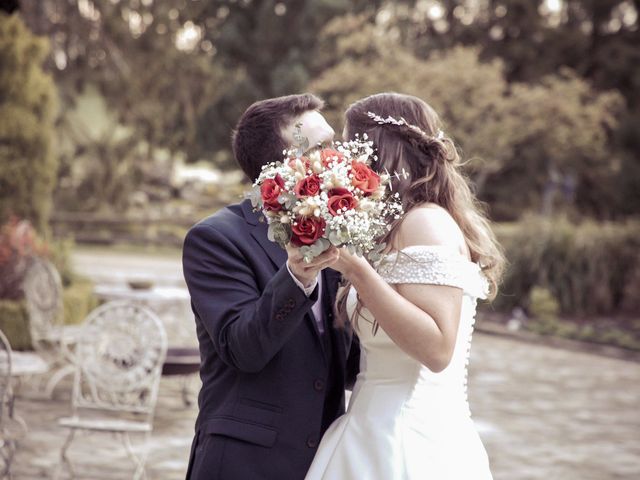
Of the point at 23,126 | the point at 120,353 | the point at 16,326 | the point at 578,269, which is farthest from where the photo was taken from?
the point at 578,269

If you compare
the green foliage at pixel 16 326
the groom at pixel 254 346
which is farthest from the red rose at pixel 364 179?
the green foliage at pixel 16 326

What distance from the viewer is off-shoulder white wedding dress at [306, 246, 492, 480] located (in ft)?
8.68

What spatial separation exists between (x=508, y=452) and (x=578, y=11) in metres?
26.9

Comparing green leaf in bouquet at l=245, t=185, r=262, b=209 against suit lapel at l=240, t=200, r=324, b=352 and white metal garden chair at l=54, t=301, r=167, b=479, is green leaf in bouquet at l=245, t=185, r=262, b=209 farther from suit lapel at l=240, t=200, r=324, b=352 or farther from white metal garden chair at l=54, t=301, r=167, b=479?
white metal garden chair at l=54, t=301, r=167, b=479

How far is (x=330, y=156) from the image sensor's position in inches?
88.2

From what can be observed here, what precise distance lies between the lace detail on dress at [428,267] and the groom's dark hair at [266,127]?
1.36ft

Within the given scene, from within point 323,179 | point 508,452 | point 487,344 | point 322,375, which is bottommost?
point 487,344

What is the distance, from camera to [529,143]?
28609 mm

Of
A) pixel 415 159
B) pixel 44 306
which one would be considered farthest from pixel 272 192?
pixel 44 306

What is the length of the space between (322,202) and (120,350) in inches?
185

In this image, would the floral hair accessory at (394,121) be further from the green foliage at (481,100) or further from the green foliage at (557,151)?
the green foliage at (557,151)

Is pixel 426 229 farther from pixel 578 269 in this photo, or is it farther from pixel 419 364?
pixel 578 269

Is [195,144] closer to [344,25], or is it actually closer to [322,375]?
[344,25]

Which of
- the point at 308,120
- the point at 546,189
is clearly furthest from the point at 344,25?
the point at 308,120
